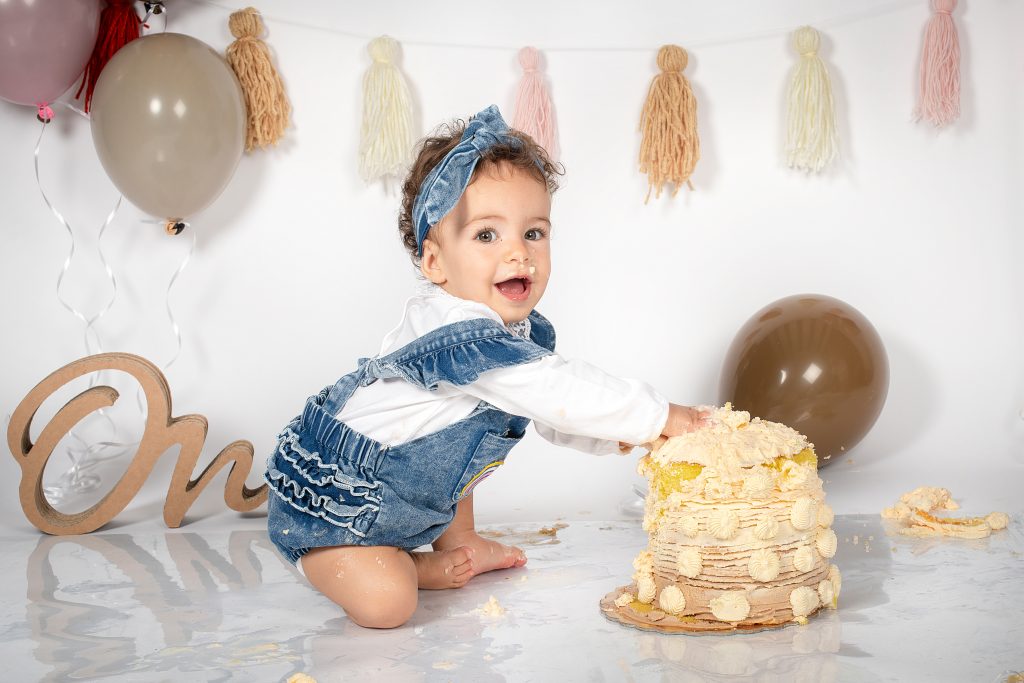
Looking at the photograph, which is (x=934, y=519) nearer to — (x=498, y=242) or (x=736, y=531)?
(x=736, y=531)

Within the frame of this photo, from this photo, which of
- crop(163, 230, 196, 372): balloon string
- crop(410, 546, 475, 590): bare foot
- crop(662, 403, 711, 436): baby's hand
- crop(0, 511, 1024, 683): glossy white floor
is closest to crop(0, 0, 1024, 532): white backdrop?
crop(163, 230, 196, 372): balloon string

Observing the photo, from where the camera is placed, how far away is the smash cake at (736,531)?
1.37 m

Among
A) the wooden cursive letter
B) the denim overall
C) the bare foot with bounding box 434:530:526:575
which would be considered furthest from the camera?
the wooden cursive letter

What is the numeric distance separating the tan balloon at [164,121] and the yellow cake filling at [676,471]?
1.28m

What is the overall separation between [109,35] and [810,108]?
160 cm

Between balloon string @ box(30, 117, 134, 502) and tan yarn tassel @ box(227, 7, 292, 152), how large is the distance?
1.19ft

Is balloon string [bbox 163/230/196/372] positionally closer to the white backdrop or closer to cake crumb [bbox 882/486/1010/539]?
the white backdrop

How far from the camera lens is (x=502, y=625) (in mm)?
1472

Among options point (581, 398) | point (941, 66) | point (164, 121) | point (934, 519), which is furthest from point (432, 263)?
point (941, 66)

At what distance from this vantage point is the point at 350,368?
2.55m

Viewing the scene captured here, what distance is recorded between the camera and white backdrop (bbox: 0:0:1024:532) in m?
2.52

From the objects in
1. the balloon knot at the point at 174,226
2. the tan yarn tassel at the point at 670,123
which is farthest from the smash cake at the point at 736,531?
the balloon knot at the point at 174,226

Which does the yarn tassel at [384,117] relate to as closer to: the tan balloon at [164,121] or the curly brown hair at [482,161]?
the tan balloon at [164,121]

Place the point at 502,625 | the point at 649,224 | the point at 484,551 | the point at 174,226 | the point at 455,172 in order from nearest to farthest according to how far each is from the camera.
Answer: the point at 502,625 → the point at 455,172 → the point at 484,551 → the point at 174,226 → the point at 649,224
